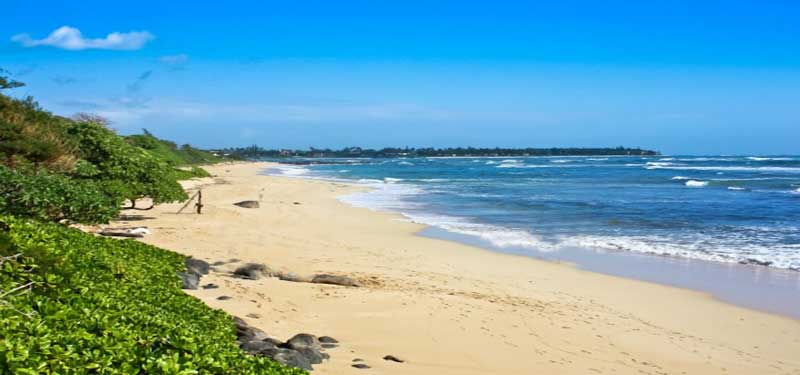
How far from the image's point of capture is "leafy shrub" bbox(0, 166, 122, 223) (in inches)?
428

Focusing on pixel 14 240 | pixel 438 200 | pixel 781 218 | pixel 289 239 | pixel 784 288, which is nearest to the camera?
pixel 14 240

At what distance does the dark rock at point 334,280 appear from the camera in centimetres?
1171

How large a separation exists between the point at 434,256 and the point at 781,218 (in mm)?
15973

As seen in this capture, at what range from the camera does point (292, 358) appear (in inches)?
267

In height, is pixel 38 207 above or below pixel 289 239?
above

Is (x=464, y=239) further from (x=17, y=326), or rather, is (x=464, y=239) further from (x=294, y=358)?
(x=17, y=326)

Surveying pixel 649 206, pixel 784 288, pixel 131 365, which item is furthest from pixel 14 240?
pixel 649 206

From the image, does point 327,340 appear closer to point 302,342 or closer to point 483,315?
point 302,342

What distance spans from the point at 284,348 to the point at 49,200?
6.45m

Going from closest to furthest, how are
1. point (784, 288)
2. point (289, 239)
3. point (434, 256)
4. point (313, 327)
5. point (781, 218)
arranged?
point (313, 327)
point (784, 288)
point (434, 256)
point (289, 239)
point (781, 218)

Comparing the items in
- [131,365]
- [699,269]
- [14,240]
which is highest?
[14,240]

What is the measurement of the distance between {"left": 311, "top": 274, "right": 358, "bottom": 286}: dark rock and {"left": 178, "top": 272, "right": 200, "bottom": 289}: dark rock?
2.11 m

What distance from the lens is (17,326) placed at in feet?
14.3

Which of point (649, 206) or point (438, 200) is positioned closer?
point (649, 206)
